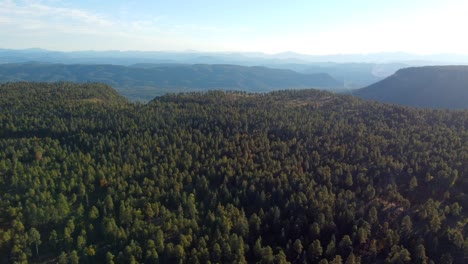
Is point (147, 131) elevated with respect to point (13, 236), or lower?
elevated

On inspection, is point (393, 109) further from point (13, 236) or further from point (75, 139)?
point (13, 236)

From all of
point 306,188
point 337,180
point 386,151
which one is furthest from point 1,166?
point 386,151

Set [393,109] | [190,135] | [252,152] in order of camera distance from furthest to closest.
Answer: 1. [393,109]
2. [190,135]
3. [252,152]

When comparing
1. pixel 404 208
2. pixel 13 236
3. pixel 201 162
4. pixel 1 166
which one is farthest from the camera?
pixel 201 162

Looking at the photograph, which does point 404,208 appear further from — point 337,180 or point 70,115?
point 70,115

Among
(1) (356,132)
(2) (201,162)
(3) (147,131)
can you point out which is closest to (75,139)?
(3) (147,131)

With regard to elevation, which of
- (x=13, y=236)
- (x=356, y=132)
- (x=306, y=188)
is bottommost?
(x=13, y=236)

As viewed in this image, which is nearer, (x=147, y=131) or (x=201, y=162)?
(x=201, y=162)
